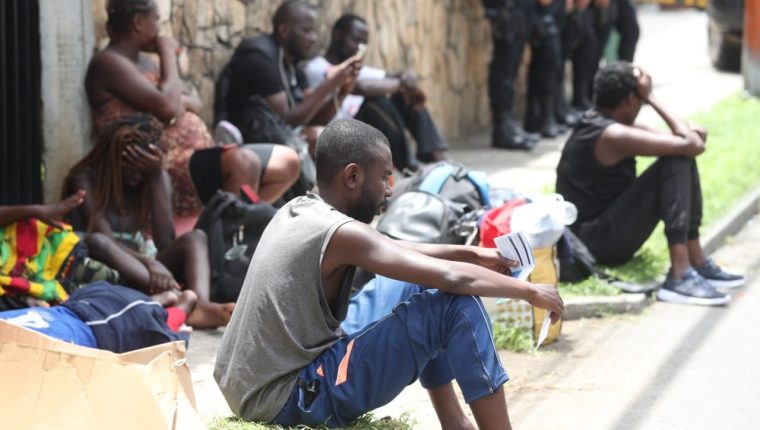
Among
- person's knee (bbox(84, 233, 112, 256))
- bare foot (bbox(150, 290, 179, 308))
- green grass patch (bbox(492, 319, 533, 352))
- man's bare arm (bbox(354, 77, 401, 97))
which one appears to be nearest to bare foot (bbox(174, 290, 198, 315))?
bare foot (bbox(150, 290, 179, 308))

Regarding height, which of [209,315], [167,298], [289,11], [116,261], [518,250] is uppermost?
[289,11]

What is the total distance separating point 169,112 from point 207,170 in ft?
1.24

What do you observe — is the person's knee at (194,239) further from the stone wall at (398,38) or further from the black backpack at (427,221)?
the stone wall at (398,38)

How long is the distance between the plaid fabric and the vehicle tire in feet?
39.7

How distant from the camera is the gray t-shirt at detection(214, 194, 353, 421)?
3.87m

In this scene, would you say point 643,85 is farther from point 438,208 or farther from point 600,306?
point 438,208

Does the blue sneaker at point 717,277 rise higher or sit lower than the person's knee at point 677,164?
lower

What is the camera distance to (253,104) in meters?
7.46

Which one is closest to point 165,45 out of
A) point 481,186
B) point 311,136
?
point 311,136

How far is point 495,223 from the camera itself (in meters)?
5.47

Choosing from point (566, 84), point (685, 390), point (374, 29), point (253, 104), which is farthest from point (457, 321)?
point (566, 84)

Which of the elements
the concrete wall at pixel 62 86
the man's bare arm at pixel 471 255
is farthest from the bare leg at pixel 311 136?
the man's bare arm at pixel 471 255

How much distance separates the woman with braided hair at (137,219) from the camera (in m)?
5.62

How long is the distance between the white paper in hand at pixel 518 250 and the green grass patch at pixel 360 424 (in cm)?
68
